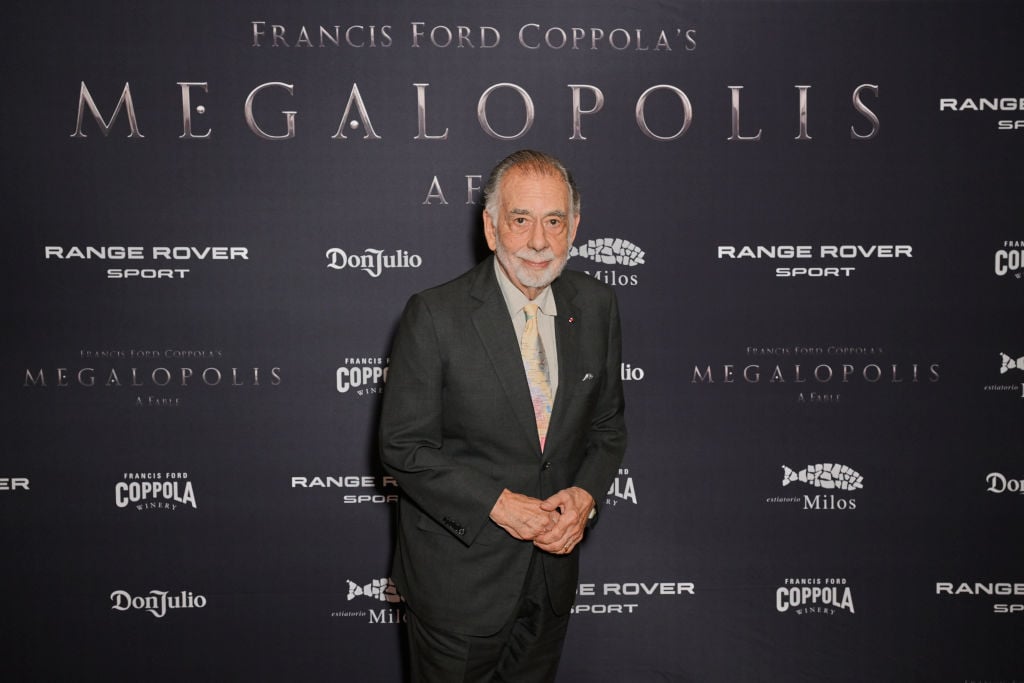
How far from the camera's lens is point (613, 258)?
2.93 meters

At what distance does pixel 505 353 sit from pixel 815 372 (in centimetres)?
169

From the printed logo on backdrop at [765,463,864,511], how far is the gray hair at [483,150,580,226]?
1.72m

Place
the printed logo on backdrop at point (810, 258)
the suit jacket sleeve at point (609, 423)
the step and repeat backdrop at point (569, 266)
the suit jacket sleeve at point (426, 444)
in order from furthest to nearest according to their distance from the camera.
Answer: the printed logo on backdrop at point (810, 258), the step and repeat backdrop at point (569, 266), the suit jacket sleeve at point (609, 423), the suit jacket sleeve at point (426, 444)

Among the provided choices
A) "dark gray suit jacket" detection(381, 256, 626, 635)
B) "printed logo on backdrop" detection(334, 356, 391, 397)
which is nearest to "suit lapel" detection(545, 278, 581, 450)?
"dark gray suit jacket" detection(381, 256, 626, 635)

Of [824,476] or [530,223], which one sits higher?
[530,223]

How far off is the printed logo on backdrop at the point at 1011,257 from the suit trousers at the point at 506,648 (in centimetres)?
221

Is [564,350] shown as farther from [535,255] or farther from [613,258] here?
[613,258]

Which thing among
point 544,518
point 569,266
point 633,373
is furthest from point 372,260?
point 544,518

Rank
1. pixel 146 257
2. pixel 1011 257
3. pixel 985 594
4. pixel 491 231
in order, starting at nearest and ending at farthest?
pixel 491 231 < pixel 146 257 < pixel 1011 257 < pixel 985 594

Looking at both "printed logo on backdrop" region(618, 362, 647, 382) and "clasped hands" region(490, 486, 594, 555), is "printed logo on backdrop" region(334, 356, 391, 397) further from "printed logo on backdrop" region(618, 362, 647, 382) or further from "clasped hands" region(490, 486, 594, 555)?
"clasped hands" region(490, 486, 594, 555)

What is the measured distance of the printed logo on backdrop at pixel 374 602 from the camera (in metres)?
3.02

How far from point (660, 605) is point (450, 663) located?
1.43m

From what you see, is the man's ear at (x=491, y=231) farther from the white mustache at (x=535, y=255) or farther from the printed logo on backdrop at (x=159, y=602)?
the printed logo on backdrop at (x=159, y=602)

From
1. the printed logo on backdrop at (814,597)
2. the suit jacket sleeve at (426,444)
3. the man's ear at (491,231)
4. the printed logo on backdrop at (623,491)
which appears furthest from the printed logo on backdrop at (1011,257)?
the suit jacket sleeve at (426,444)
